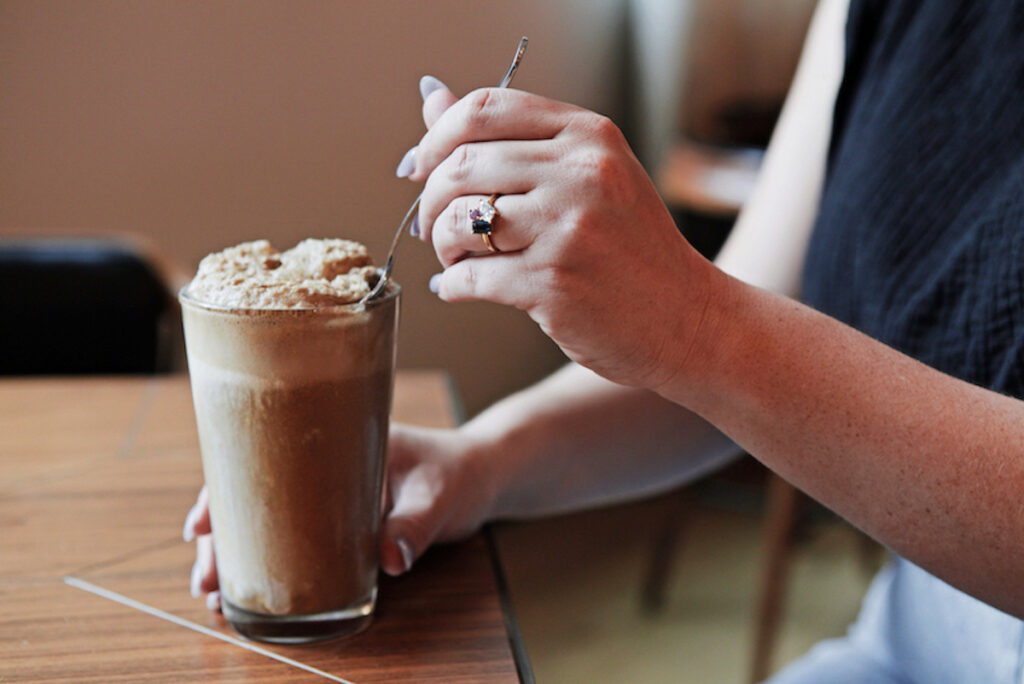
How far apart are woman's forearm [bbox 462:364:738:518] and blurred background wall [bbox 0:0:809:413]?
1208 mm

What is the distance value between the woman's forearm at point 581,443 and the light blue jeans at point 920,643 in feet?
0.63

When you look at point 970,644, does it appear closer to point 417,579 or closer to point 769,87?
point 417,579

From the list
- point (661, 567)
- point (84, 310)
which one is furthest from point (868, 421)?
point (661, 567)

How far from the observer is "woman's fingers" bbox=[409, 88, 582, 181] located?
46 cm

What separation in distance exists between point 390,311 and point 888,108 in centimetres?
51

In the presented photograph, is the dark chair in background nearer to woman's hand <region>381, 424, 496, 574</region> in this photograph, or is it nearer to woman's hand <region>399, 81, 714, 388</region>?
woman's hand <region>381, 424, 496, 574</region>

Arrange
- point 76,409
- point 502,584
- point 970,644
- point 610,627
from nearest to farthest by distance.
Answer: point 502,584, point 970,644, point 76,409, point 610,627

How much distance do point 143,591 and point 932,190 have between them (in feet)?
2.09

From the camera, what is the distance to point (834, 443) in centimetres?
54

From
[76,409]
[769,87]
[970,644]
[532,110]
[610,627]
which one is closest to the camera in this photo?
[532,110]

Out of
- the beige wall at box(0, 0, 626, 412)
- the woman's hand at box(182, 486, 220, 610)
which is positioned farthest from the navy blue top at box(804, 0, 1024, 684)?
the beige wall at box(0, 0, 626, 412)

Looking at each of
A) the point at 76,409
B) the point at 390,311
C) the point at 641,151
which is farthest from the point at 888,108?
the point at 641,151

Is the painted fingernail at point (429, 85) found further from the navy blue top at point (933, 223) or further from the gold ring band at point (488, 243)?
the navy blue top at point (933, 223)

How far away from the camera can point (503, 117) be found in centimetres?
46
